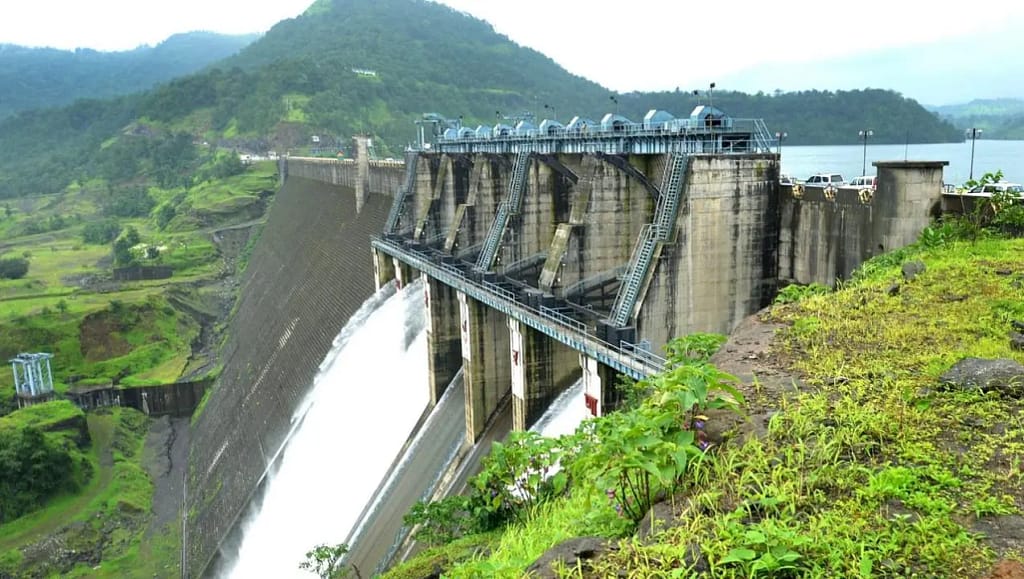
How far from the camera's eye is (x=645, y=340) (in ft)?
58.3

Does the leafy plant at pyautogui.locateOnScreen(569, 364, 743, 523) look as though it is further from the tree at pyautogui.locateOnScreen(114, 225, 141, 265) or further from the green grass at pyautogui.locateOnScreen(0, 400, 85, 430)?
the tree at pyautogui.locateOnScreen(114, 225, 141, 265)

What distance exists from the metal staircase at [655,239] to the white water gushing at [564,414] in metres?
2.63

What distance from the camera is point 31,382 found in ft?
163

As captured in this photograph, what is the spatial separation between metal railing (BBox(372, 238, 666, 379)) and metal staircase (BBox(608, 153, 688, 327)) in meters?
0.87

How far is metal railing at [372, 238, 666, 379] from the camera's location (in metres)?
16.0

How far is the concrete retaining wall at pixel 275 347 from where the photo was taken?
1298 inches

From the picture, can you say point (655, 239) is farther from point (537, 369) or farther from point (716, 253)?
point (537, 369)

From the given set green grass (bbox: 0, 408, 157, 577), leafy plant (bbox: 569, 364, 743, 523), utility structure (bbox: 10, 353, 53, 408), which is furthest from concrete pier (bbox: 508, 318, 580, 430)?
utility structure (bbox: 10, 353, 53, 408)

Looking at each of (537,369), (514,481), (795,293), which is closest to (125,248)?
(537,369)

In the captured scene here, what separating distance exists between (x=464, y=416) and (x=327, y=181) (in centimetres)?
3997

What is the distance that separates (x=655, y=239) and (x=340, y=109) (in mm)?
121885

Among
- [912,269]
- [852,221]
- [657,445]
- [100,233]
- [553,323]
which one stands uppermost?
[852,221]

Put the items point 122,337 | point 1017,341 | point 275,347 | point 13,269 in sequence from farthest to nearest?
1. point 13,269
2. point 122,337
3. point 275,347
4. point 1017,341

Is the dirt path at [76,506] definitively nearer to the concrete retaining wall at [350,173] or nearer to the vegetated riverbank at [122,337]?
the vegetated riverbank at [122,337]
